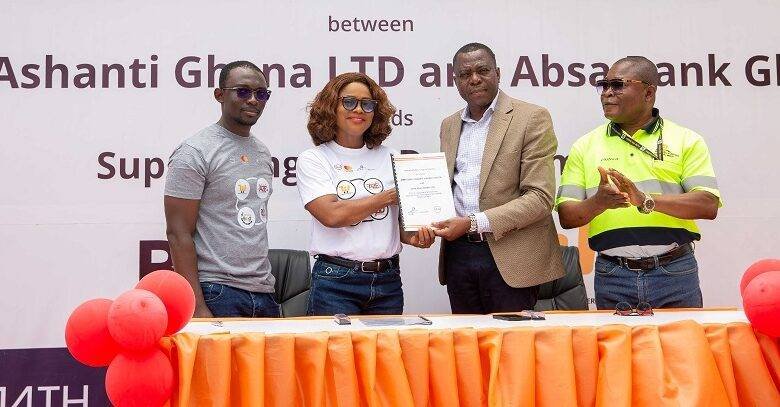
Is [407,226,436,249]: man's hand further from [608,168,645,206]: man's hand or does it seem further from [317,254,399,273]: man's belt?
[608,168,645,206]: man's hand

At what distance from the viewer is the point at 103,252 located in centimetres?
389

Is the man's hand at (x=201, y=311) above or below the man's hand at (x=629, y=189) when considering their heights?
below

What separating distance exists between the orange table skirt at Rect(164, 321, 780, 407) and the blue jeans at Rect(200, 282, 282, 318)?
0.93 metres

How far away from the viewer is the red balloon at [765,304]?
1.91 m

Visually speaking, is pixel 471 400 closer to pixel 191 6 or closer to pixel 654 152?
pixel 654 152

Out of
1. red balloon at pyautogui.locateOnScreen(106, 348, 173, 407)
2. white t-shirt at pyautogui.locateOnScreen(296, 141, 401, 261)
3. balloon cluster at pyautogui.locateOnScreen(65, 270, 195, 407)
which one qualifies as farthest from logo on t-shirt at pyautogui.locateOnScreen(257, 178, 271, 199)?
red balloon at pyautogui.locateOnScreen(106, 348, 173, 407)

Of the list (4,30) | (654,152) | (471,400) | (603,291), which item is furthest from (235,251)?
(4,30)

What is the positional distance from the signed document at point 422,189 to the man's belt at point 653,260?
775 mm

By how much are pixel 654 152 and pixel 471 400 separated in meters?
1.58

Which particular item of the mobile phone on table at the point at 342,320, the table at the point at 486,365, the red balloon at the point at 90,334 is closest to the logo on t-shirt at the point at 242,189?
the mobile phone on table at the point at 342,320

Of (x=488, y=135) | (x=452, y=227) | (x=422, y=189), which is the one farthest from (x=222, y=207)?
(x=488, y=135)

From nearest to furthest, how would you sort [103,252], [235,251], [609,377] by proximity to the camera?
1. [609,377]
2. [235,251]
3. [103,252]

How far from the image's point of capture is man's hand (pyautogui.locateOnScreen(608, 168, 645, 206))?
269 cm

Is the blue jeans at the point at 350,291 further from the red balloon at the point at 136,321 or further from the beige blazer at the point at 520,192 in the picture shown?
the red balloon at the point at 136,321
